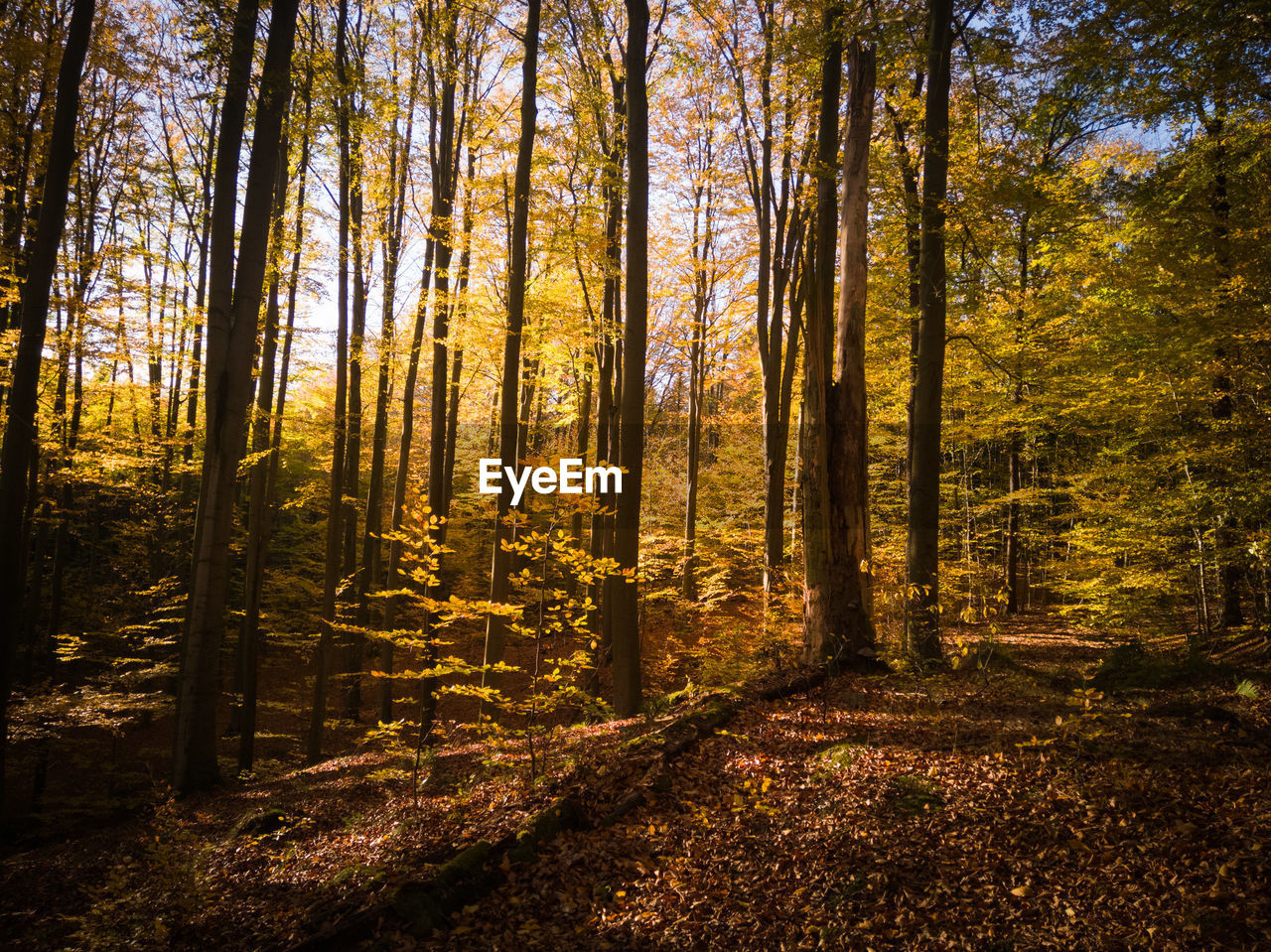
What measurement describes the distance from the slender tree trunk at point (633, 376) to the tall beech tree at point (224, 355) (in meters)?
4.19

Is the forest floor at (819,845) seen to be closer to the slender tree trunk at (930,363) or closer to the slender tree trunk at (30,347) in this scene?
the slender tree trunk at (930,363)

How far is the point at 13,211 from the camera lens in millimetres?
9516

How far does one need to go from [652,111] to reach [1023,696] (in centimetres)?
1427

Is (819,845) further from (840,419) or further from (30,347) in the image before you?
(30,347)

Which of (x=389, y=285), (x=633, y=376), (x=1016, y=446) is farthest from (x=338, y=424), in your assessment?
(x=1016, y=446)

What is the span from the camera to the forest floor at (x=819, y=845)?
306cm

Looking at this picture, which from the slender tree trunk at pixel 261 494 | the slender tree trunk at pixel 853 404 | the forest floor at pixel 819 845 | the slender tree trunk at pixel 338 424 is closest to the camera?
the forest floor at pixel 819 845

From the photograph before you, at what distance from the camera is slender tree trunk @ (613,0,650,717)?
7391mm

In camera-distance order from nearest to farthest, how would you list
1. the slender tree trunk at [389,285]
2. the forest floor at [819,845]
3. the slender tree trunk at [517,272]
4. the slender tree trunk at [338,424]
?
the forest floor at [819,845]
the slender tree trunk at [517,272]
the slender tree trunk at [338,424]
the slender tree trunk at [389,285]

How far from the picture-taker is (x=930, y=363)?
7828 millimetres

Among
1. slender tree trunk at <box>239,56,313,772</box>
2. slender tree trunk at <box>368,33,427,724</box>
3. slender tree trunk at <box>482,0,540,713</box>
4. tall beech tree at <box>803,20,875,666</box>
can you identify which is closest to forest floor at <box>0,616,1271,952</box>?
tall beech tree at <box>803,20,875,666</box>

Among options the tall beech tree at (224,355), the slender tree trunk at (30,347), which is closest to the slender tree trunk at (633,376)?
the tall beech tree at (224,355)

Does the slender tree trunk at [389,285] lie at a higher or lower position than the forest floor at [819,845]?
higher

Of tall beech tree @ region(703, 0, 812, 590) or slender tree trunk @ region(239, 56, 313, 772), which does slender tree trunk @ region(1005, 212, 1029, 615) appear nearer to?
tall beech tree @ region(703, 0, 812, 590)
